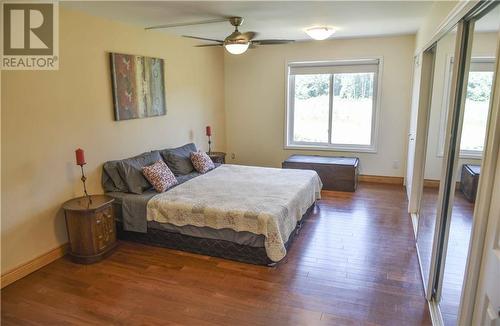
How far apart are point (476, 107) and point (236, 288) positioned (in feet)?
6.95

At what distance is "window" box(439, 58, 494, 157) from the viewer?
5.46ft

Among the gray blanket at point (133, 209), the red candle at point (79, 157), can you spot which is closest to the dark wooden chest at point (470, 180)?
the gray blanket at point (133, 209)

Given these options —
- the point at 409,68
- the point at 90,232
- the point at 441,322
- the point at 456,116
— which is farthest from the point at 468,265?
the point at 409,68

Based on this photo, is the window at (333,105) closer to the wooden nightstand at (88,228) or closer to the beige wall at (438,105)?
the beige wall at (438,105)

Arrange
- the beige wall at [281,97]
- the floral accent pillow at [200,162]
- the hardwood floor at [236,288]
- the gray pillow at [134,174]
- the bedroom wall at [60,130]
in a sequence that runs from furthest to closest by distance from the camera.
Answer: the beige wall at [281,97], the floral accent pillow at [200,162], the gray pillow at [134,174], the bedroom wall at [60,130], the hardwood floor at [236,288]

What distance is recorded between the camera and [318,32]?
412 cm

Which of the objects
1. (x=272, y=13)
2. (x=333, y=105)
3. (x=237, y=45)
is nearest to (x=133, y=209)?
(x=237, y=45)

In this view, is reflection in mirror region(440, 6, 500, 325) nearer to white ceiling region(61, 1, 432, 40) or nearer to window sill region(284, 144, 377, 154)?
white ceiling region(61, 1, 432, 40)

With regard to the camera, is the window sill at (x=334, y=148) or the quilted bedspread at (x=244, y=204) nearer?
the quilted bedspread at (x=244, y=204)

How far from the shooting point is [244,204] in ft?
10.8

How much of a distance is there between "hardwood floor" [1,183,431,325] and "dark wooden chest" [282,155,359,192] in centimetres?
163

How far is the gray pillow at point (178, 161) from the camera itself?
4.46m

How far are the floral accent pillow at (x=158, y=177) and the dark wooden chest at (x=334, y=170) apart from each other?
229cm

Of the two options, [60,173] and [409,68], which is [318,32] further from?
[60,173]
